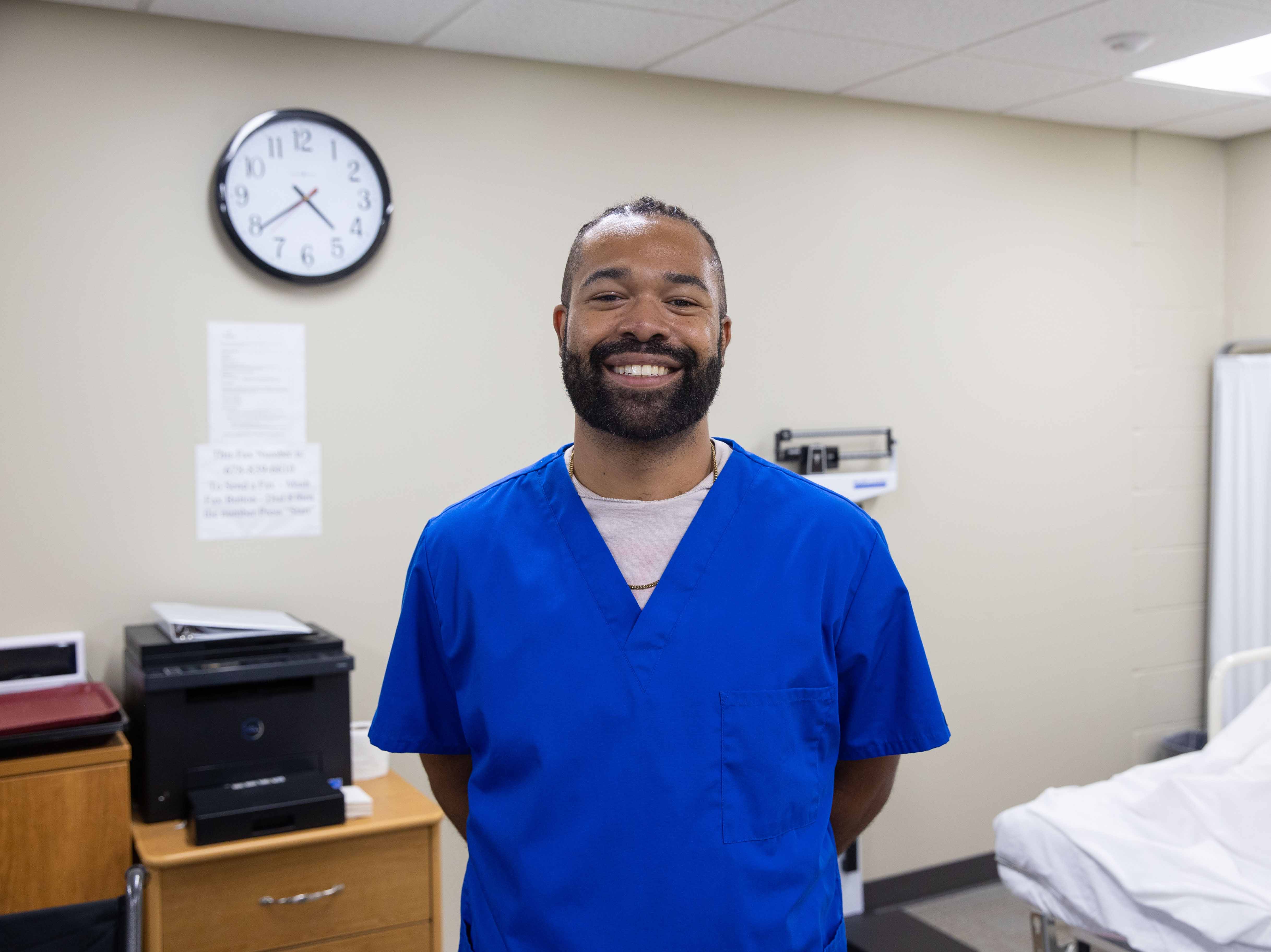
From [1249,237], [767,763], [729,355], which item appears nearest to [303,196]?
[729,355]

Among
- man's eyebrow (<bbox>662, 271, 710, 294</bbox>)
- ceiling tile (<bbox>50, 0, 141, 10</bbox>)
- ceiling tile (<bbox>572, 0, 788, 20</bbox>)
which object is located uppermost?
ceiling tile (<bbox>572, 0, 788, 20</bbox>)

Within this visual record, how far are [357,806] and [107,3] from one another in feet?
5.45

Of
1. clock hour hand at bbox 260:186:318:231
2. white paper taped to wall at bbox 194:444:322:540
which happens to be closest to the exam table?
white paper taped to wall at bbox 194:444:322:540

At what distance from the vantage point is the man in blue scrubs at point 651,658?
3.98 feet

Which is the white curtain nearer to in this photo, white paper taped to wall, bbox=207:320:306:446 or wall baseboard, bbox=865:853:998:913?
wall baseboard, bbox=865:853:998:913

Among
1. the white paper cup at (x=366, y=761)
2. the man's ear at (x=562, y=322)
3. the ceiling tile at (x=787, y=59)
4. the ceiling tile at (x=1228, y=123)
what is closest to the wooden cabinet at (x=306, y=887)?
the white paper cup at (x=366, y=761)

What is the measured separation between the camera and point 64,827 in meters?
2.04

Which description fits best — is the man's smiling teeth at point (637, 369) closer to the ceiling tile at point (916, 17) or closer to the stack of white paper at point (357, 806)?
the stack of white paper at point (357, 806)

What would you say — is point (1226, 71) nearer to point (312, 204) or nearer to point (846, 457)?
point (846, 457)

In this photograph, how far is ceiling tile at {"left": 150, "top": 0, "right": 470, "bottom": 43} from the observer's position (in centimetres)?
234

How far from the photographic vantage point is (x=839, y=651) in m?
1.34

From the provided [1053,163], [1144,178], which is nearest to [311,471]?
[1053,163]

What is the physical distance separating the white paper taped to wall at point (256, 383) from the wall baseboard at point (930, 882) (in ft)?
6.86

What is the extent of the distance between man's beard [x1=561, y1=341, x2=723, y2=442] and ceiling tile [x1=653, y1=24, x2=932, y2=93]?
5.01 feet
